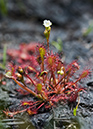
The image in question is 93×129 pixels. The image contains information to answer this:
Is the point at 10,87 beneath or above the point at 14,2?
beneath

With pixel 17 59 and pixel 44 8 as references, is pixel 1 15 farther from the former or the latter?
pixel 17 59

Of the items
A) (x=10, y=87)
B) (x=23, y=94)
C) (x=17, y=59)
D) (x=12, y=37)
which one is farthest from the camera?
(x=12, y=37)

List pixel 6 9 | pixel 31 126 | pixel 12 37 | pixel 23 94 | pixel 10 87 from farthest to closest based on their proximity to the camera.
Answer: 1. pixel 6 9
2. pixel 12 37
3. pixel 10 87
4. pixel 23 94
5. pixel 31 126

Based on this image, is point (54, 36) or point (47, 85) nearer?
point (47, 85)

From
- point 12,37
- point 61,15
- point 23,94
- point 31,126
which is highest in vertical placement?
point 61,15

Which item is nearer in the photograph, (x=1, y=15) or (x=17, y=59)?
(x=17, y=59)

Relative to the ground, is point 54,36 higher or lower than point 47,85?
higher

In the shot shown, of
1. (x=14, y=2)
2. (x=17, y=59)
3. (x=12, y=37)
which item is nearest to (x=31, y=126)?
(x=17, y=59)

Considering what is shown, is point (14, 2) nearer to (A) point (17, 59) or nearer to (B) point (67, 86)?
(A) point (17, 59)
